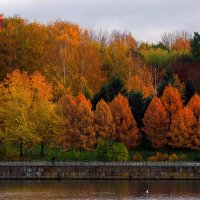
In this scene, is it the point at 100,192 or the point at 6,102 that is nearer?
the point at 100,192

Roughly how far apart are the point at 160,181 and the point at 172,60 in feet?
188

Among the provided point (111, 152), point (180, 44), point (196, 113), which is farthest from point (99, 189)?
point (180, 44)

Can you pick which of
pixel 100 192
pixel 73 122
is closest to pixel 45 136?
pixel 73 122

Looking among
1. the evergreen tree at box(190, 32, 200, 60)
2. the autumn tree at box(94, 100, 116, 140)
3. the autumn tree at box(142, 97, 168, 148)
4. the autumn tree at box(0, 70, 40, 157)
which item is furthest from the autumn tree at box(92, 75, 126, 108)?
the evergreen tree at box(190, 32, 200, 60)

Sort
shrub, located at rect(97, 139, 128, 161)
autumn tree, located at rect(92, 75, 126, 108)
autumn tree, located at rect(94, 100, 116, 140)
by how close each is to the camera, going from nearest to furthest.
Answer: shrub, located at rect(97, 139, 128, 161) < autumn tree, located at rect(94, 100, 116, 140) < autumn tree, located at rect(92, 75, 126, 108)

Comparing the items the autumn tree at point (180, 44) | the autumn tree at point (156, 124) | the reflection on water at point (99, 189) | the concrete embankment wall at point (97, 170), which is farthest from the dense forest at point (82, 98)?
the autumn tree at point (180, 44)

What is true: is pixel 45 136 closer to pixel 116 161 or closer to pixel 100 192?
pixel 116 161

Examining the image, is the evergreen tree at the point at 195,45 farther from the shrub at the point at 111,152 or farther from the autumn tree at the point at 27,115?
the shrub at the point at 111,152

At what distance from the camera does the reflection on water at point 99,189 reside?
72375 mm

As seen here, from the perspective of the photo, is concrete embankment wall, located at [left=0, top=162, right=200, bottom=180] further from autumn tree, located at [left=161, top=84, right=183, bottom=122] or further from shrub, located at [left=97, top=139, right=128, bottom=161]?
autumn tree, located at [left=161, top=84, right=183, bottom=122]

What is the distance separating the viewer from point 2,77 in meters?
125

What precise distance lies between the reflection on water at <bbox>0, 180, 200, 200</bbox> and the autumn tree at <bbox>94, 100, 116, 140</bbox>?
12.1 m

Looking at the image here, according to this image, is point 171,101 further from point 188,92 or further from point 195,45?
point 195,45

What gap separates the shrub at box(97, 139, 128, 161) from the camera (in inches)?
3649
